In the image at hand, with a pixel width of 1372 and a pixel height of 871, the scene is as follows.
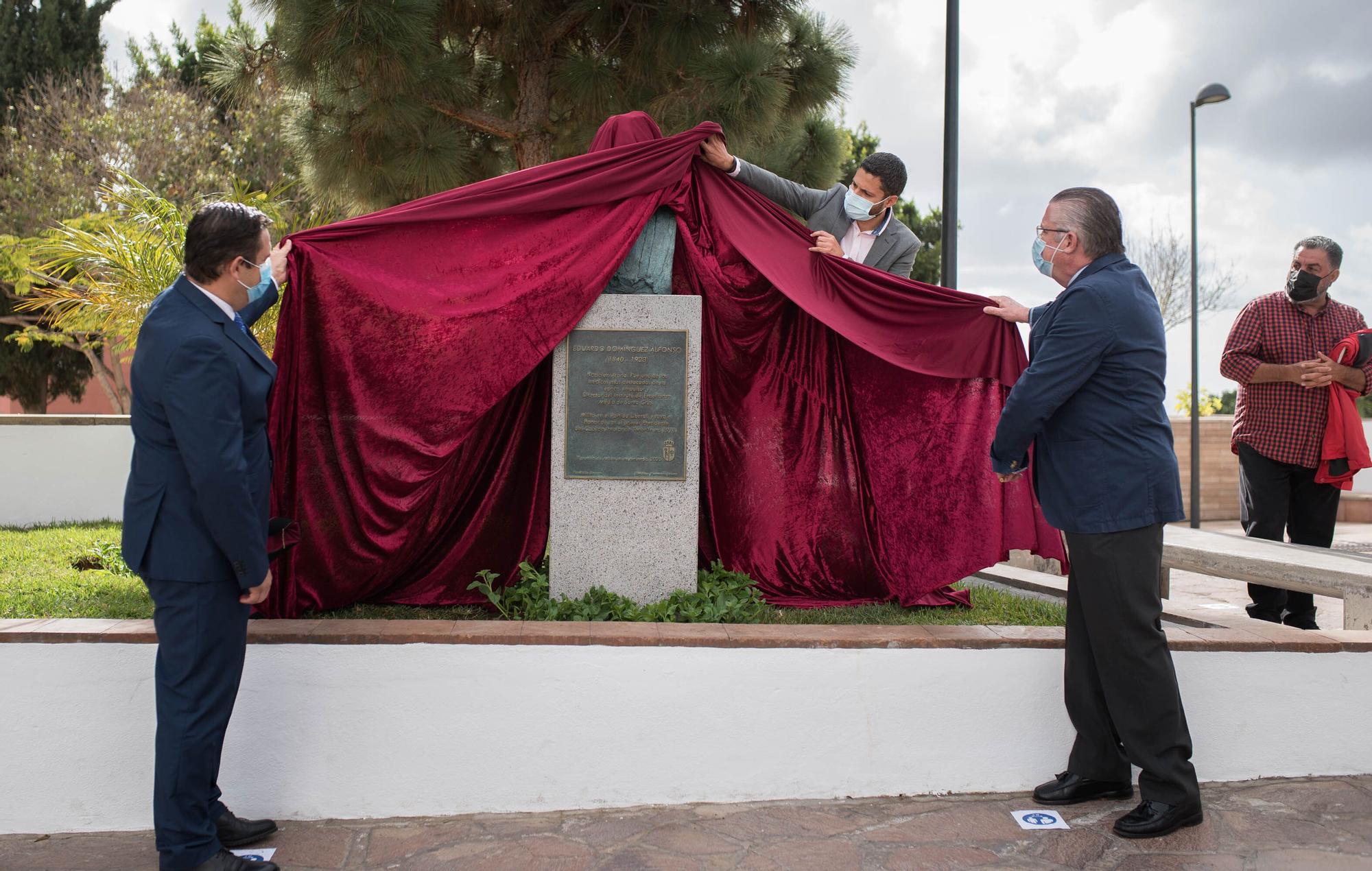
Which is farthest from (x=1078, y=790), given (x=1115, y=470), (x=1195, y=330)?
(x=1195, y=330)

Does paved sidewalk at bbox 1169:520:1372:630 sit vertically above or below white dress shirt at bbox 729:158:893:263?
below

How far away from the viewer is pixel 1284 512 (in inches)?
209

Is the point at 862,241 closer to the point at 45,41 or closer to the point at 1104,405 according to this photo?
the point at 1104,405

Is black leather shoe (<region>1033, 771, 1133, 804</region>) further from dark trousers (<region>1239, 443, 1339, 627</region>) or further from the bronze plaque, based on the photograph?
dark trousers (<region>1239, 443, 1339, 627</region>)

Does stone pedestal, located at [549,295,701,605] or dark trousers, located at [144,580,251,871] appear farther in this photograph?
stone pedestal, located at [549,295,701,605]

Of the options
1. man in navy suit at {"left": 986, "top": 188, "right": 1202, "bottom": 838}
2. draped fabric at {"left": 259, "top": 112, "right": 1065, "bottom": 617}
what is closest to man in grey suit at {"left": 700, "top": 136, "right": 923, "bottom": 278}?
draped fabric at {"left": 259, "top": 112, "right": 1065, "bottom": 617}

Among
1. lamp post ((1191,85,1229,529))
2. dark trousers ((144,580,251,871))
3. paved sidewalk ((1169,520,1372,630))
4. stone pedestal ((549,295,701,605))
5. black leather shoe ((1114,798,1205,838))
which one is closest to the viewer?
dark trousers ((144,580,251,871))

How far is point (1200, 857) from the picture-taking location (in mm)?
3201

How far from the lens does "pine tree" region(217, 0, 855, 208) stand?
8.79m

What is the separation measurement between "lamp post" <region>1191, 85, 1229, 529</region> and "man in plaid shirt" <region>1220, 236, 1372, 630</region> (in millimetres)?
10699

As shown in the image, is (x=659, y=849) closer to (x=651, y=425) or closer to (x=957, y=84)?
(x=651, y=425)

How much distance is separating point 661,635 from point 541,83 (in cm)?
739

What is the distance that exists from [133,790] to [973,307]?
12.1ft

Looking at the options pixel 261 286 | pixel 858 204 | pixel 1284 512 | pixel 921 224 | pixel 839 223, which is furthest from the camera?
pixel 921 224
